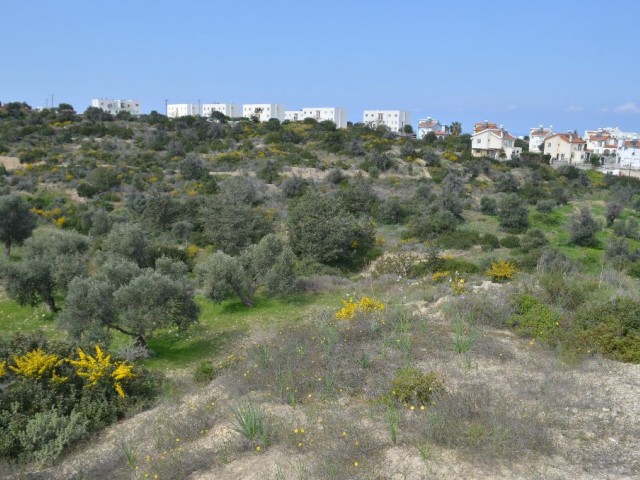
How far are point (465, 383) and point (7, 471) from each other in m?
6.32

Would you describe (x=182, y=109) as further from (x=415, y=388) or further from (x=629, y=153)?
(x=415, y=388)

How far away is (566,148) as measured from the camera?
230ft

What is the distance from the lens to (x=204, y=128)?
50.6m

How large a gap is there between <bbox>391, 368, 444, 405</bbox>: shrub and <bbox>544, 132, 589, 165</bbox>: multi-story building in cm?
7079

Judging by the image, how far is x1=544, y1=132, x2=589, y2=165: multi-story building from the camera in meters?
69.8

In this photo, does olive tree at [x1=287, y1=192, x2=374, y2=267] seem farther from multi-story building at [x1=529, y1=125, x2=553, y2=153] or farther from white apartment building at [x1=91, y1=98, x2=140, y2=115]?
white apartment building at [x1=91, y1=98, x2=140, y2=115]

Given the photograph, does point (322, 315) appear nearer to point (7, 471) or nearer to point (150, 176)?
point (7, 471)

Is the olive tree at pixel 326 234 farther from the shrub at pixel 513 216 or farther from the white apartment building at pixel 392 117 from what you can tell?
the white apartment building at pixel 392 117

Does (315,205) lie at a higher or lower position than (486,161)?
lower

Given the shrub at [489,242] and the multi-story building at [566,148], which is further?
the multi-story building at [566,148]

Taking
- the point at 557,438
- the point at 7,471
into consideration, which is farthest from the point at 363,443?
the point at 7,471

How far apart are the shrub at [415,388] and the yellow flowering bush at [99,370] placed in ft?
14.9

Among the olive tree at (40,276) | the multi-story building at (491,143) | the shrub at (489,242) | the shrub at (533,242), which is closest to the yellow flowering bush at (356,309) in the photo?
the olive tree at (40,276)

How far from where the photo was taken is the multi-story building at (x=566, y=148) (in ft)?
229
